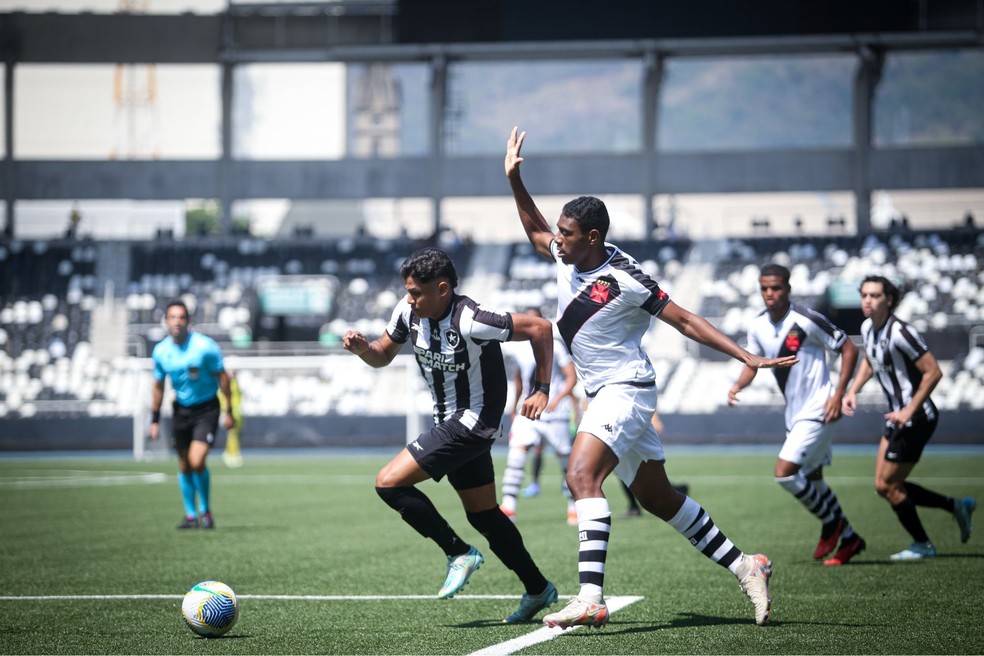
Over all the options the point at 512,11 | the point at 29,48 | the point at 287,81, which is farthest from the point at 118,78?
the point at 512,11

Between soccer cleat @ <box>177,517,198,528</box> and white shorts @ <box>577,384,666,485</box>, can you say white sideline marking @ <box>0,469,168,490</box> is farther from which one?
white shorts @ <box>577,384,666,485</box>

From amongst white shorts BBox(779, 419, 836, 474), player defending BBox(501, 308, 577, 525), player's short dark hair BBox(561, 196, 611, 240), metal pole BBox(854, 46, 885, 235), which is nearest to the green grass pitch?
player defending BBox(501, 308, 577, 525)

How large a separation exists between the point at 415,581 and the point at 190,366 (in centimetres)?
518

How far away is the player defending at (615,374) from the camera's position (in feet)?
23.9

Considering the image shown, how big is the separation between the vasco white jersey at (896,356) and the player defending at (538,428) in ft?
13.5

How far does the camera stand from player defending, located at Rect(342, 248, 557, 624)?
25.1ft

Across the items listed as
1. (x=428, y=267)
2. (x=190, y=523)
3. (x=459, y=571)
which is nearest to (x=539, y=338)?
(x=428, y=267)

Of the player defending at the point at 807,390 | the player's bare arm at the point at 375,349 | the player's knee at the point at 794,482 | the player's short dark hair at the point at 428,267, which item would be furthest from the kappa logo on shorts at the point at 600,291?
the player's knee at the point at 794,482

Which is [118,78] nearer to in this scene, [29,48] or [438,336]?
[29,48]

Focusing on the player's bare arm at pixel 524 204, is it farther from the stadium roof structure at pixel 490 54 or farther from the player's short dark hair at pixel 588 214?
the stadium roof structure at pixel 490 54

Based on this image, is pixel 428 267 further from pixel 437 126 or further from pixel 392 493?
pixel 437 126

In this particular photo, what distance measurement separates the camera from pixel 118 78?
105125 mm

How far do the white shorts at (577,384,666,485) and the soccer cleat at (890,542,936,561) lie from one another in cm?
425

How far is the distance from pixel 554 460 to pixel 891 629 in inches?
905
